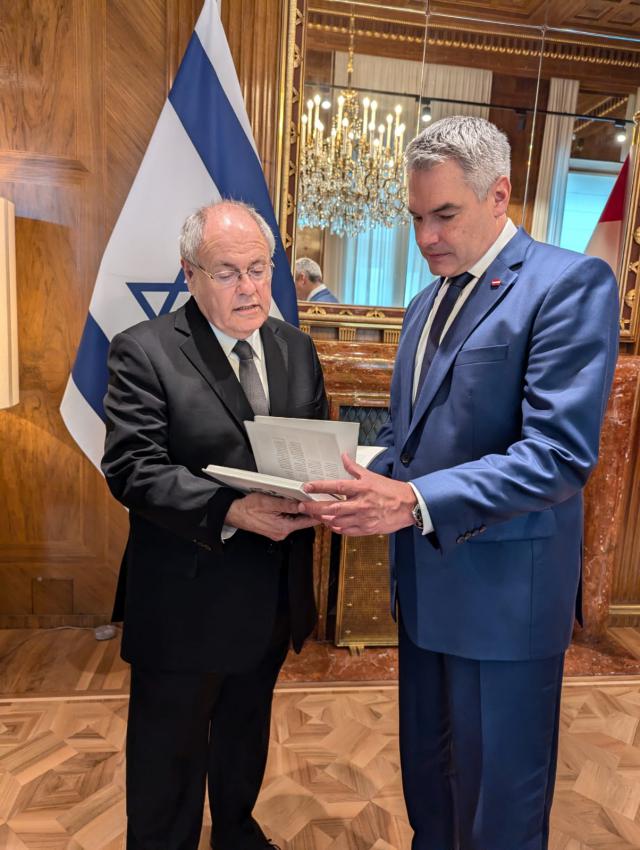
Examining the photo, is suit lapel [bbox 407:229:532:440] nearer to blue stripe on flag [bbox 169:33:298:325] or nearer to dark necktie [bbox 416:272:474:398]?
dark necktie [bbox 416:272:474:398]

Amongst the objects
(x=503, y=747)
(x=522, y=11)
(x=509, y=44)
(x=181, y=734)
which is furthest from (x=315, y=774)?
(x=522, y=11)

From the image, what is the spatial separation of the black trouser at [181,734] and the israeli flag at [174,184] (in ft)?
4.40

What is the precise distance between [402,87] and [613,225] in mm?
1183

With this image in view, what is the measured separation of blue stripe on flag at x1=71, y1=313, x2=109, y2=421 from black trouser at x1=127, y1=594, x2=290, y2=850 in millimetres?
1248

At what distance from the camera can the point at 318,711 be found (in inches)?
96.6

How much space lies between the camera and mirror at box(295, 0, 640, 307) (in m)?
2.67

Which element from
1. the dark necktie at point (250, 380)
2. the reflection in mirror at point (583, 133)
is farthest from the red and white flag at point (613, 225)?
the dark necktie at point (250, 380)

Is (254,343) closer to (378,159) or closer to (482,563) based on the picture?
(482,563)

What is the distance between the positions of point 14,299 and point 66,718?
1526mm

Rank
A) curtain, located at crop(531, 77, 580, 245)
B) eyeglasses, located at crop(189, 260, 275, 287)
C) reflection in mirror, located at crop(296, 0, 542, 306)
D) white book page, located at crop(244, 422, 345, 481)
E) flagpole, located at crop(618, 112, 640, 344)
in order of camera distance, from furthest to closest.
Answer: flagpole, located at crop(618, 112, 640, 344), curtain, located at crop(531, 77, 580, 245), reflection in mirror, located at crop(296, 0, 542, 306), eyeglasses, located at crop(189, 260, 275, 287), white book page, located at crop(244, 422, 345, 481)

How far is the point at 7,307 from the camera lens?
227cm

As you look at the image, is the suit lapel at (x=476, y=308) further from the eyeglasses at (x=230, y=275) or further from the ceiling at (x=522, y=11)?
the ceiling at (x=522, y=11)

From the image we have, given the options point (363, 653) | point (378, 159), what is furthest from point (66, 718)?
point (378, 159)

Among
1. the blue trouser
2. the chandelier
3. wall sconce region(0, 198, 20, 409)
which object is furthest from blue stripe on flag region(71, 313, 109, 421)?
the blue trouser
